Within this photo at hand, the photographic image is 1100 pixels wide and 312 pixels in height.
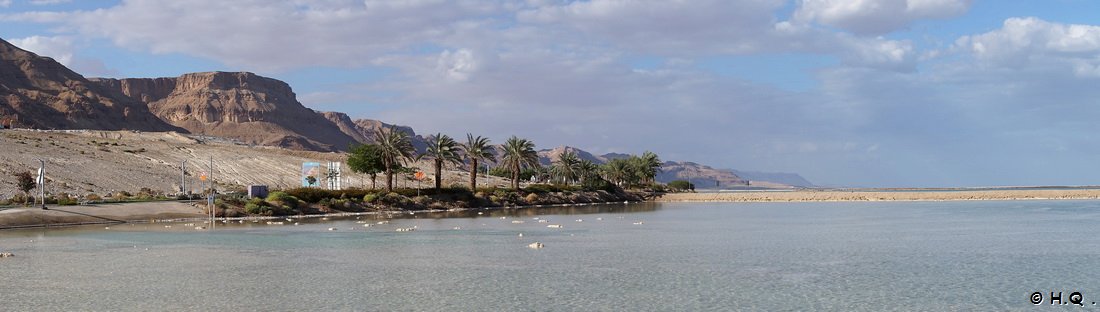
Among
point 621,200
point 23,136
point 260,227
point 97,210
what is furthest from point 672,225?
point 23,136

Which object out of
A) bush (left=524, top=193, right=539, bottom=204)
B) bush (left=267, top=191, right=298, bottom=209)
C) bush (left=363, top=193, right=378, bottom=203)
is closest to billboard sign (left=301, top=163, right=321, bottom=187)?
bush (left=363, top=193, right=378, bottom=203)

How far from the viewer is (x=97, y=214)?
68000 millimetres

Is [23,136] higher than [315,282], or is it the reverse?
[23,136]

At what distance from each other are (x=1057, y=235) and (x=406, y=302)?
121 feet

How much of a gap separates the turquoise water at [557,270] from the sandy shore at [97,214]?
1166 cm

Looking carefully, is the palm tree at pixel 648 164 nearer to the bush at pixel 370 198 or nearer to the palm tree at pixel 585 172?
the palm tree at pixel 585 172

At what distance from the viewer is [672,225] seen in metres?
62.1

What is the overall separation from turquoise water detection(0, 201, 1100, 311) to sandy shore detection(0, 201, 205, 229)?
459 inches

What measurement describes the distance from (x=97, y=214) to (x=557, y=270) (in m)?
50.0

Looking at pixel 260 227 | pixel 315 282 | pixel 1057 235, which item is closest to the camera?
pixel 315 282

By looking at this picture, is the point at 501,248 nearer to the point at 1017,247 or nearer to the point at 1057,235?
the point at 1017,247

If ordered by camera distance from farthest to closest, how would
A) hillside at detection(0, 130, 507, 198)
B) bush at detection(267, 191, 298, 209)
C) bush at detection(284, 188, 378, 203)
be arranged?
hillside at detection(0, 130, 507, 198) → bush at detection(284, 188, 378, 203) → bush at detection(267, 191, 298, 209)

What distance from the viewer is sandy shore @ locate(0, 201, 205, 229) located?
207 feet

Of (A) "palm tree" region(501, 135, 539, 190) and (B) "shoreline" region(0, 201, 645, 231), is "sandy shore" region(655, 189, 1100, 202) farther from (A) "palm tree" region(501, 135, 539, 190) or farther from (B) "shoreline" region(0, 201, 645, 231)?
(B) "shoreline" region(0, 201, 645, 231)
